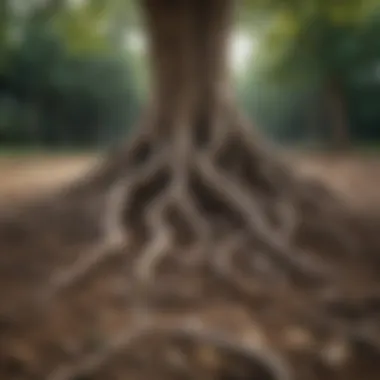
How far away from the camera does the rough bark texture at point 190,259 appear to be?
108cm

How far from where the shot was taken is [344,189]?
139 centimetres

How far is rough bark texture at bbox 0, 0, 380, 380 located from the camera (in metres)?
1.08

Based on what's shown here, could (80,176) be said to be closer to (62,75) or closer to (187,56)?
(62,75)

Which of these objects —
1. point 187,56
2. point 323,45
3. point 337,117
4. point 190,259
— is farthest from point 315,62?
point 190,259

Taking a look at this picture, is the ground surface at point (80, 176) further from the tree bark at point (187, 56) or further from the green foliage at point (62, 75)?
the tree bark at point (187, 56)

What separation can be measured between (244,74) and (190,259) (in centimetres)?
43

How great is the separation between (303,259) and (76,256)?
44 cm

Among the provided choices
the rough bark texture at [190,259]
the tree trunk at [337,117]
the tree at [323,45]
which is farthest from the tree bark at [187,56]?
the tree trunk at [337,117]

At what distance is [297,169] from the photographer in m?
1.41

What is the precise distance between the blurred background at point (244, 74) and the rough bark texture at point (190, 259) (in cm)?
7

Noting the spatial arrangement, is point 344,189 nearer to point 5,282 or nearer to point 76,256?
point 76,256

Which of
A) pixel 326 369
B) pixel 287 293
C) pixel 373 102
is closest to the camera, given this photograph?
pixel 326 369

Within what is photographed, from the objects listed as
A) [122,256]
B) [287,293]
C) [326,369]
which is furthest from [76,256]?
[326,369]

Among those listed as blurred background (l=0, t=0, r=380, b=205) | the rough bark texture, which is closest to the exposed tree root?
the rough bark texture
